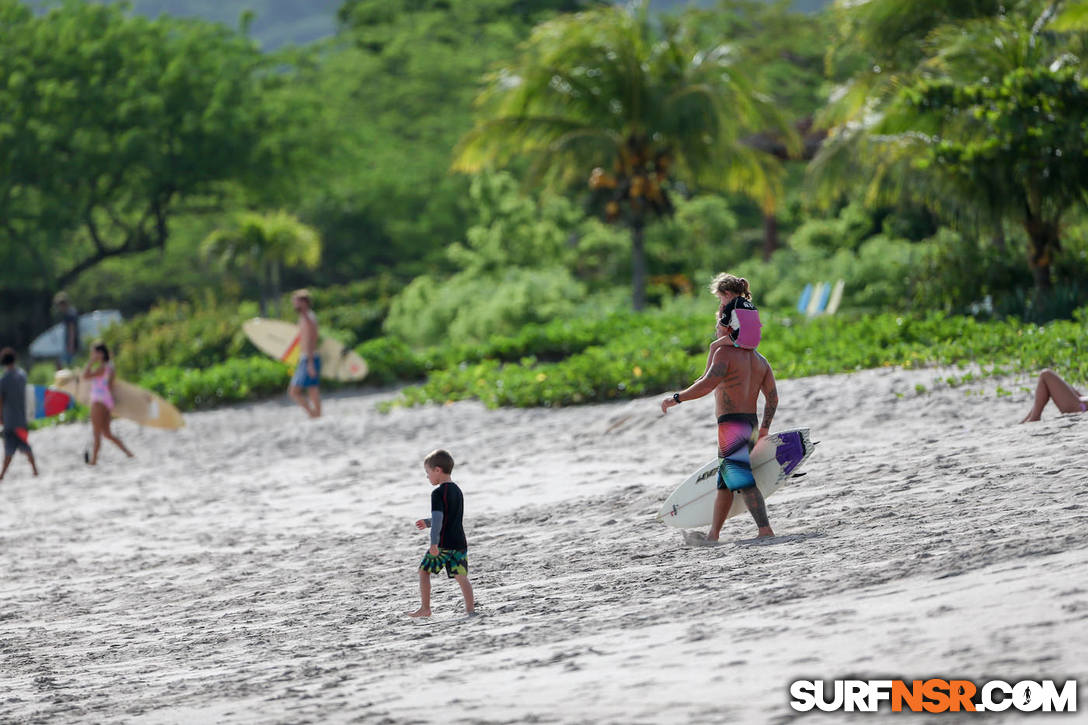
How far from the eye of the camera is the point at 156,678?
641 cm

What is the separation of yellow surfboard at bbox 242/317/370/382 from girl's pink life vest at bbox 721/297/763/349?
472 inches

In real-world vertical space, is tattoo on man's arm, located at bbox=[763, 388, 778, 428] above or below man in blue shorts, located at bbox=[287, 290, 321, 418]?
above

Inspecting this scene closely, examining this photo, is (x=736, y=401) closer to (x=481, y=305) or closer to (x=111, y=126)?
(x=481, y=305)

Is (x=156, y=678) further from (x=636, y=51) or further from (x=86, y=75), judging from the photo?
(x=86, y=75)

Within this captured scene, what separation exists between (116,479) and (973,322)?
29.0ft

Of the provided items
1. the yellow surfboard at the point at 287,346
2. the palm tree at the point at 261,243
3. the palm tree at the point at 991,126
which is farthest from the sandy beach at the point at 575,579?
the palm tree at the point at 261,243

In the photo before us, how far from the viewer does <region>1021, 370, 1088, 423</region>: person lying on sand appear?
964cm

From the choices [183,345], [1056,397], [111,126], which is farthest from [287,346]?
[111,126]

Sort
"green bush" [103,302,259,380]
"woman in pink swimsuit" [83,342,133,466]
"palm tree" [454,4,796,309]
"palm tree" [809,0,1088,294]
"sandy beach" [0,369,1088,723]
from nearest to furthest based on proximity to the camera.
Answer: "sandy beach" [0,369,1088,723] → "woman in pink swimsuit" [83,342,133,466] → "palm tree" [809,0,1088,294] → "green bush" [103,302,259,380] → "palm tree" [454,4,796,309]

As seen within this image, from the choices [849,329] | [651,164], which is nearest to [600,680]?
[849,329]

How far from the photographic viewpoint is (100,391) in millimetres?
15133

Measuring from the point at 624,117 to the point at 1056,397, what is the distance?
49.0ft

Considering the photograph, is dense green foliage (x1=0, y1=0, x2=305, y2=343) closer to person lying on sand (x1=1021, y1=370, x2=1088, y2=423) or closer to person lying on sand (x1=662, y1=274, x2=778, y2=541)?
person lying on sand (x1=1021, y1=370, x2=1088, y2=423)

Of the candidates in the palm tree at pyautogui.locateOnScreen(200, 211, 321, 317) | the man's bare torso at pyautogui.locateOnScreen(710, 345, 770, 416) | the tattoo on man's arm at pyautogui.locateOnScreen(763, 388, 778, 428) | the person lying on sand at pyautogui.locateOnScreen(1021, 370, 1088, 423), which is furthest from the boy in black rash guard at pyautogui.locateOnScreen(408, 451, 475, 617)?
the palm tree at pyautogui.locateOnScreen(200, 211, 321, 317)
